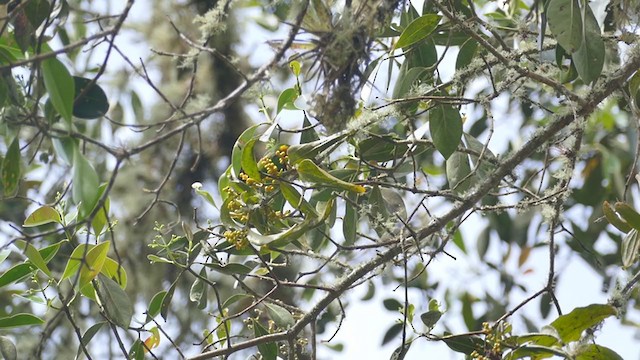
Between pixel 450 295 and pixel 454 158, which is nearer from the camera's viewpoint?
pixel 454 158

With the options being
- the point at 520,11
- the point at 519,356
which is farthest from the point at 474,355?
the point at 520,11

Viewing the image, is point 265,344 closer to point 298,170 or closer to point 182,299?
point 298,170

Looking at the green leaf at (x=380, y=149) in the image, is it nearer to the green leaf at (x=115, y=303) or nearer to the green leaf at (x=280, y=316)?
the green leaf at (x=280, y=316)

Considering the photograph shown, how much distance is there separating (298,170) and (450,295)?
157 cm

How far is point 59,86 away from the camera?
1023 mm

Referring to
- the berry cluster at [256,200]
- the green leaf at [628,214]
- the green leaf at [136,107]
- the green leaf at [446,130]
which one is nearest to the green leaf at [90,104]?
the berry cluster at [256,200]

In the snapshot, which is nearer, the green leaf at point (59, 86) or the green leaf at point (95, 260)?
the green leaf at point (59, 86)

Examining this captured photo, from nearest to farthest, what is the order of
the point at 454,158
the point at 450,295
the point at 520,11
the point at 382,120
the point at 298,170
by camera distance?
the point at 298,170
the point at 382,120
the point at 454,158
the point at 520,11
the point at 450,295

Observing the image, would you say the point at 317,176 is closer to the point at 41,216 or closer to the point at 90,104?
the point at 90,104

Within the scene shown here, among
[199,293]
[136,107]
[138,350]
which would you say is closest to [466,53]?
[199,293]

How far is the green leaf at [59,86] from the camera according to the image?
3.32ft

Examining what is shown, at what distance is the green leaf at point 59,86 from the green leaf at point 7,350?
0.48m

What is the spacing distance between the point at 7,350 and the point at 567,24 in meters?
0.89

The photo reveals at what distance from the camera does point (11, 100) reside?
3.90 feet
